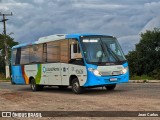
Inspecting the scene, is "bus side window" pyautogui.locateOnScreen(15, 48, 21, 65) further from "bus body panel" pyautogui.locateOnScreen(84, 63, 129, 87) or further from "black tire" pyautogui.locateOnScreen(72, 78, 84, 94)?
"bus body panel" pyautogui.locateOnScreen(84, 63, 129, 87)

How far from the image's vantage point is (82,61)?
19.8 m

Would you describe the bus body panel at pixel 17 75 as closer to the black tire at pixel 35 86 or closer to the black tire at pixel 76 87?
the black tire at pixel 35 86

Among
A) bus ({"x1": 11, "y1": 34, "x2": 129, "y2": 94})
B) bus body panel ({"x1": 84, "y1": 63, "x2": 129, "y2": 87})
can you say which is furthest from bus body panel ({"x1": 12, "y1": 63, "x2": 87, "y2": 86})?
bus body panel ({"x1": 84, "y1": 63, "x2": 129, "y2": 87})

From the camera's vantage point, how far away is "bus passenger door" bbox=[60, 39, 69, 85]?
2095 cm

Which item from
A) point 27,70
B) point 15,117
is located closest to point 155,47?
point 27,70

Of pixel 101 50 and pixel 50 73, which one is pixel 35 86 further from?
pixel 101 50

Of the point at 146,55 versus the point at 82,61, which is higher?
the point at 146,55

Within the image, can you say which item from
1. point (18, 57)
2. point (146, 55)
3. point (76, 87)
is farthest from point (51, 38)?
point (146, 55)

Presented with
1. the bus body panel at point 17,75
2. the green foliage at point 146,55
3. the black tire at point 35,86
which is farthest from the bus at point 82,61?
the green foliage at point 146,55

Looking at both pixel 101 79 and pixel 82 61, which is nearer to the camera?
pixel 101 79

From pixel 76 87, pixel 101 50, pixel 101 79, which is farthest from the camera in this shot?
pixel 76 87

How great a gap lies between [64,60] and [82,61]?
5.45 ft

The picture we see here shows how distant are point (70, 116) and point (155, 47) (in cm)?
4199

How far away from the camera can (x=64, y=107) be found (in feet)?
47.0
